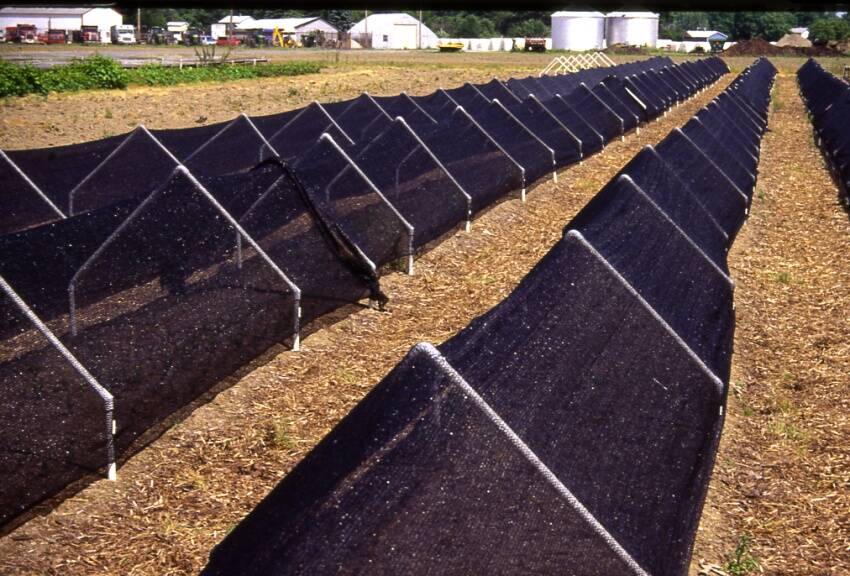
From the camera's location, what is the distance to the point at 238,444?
6.67 meters

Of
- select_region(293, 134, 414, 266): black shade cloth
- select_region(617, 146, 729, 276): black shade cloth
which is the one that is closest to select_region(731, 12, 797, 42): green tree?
select_region(617, 146, 729, 276): black shade cloth

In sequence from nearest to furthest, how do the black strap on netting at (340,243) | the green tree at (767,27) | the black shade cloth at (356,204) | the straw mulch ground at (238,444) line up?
the straw mulch ground at (238,444) → the black strap on netting at (340,243) → the black shade cloth at (356,204) → the green tree at (767,27)

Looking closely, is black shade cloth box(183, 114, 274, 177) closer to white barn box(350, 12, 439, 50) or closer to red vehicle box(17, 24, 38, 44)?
red vehicle box(17, 24, 38, 44)

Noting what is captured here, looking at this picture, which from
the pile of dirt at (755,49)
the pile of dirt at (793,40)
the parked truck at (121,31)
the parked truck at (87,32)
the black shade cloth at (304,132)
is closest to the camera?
the parked truck at (121,31)

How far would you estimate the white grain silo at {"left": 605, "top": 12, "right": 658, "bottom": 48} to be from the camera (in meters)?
96.2

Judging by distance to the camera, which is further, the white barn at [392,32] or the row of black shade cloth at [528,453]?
the white barn at [392,32]

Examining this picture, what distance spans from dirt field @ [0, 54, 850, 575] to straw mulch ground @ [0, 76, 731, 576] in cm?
1

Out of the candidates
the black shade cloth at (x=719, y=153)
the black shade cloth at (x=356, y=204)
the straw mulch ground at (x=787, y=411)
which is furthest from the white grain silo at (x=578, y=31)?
the black shade cloth at (x=356, y=204)

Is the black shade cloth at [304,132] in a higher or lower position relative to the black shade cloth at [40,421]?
higher

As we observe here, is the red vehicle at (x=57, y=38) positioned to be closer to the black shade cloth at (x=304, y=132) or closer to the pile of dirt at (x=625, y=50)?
the black shade cloth at (x=304, y=132)

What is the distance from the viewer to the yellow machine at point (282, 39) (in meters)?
97.4

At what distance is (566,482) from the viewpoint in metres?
3.63

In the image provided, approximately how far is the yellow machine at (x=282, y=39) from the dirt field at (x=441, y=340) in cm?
8533

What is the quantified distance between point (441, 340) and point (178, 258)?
2565 mm
